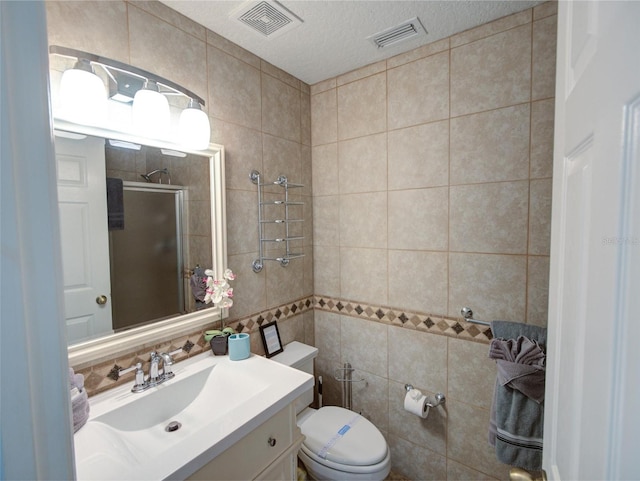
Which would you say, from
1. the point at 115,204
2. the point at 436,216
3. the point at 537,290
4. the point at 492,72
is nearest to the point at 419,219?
the point at 436,216

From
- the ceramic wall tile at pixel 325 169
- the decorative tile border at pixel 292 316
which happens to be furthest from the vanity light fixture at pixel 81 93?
the ceramic wall tile at pixel 325 169

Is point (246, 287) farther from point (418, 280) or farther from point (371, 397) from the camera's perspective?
point (371, 397)

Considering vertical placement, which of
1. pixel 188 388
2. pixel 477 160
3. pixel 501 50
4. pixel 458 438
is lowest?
pixel 458 438

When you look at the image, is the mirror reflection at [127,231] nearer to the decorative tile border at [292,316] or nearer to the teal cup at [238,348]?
the decorative tile border at [292,316]

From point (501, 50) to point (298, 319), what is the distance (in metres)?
1.76

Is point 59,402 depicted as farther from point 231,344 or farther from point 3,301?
point 231,344

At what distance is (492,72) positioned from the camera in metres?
1.35

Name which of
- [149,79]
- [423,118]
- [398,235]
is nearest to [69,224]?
[149,79]

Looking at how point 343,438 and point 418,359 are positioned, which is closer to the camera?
point 343,438

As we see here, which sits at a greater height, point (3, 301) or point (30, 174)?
point (30, 174)

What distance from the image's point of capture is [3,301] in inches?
10.0

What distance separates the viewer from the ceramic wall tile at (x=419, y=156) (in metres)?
1.50

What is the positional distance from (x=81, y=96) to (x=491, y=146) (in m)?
1.62

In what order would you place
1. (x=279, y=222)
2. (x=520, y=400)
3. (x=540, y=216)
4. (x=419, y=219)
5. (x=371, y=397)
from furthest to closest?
(x=371, y=397) < (x=279, y=222) < (x=419, y=219) < (x=540, y=216) < (x=520, y=400)
